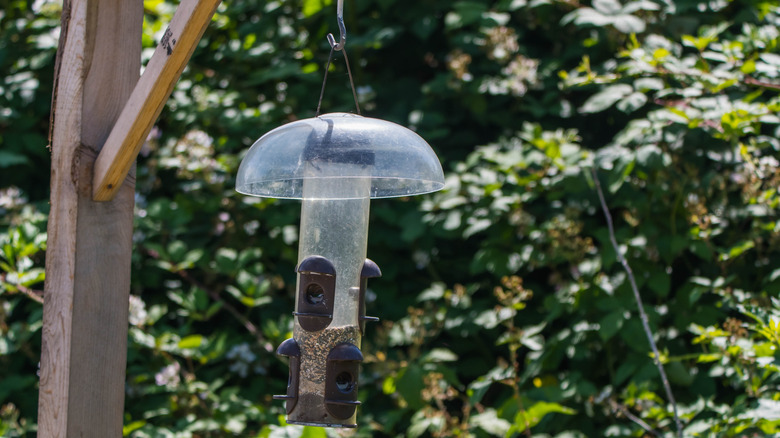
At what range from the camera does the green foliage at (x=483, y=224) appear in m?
2.92

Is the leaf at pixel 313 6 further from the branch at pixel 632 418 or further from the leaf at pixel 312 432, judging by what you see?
the branch at pixel 632 418

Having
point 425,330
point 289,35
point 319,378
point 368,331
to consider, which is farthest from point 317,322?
point 289,35

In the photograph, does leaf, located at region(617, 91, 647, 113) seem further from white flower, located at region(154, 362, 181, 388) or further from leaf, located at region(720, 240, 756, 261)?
white flower, located at region(154, 362, 181, 388)

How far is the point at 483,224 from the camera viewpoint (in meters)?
3.22

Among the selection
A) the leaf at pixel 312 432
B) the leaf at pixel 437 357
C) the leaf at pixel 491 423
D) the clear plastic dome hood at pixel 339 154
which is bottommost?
the leaf at pixel 491 423

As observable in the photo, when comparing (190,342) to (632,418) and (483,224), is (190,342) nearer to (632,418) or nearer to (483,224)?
(483,224)

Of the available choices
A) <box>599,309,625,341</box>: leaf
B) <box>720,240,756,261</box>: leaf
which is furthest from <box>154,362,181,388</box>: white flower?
<box>720,240,756,261</box>: leaf

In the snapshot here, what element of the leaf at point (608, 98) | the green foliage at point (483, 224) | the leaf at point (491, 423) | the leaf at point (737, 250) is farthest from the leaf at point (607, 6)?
the leaf at point (491, 423)

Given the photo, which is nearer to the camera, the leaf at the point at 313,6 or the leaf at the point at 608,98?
the leaf at the point at 608,98

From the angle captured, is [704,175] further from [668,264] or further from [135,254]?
[135,254]

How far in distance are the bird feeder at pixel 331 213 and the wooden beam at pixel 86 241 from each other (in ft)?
1.42

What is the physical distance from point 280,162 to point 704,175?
2004 millimetres

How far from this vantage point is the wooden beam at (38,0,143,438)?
204 centimetres

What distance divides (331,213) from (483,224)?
1.25 meters
